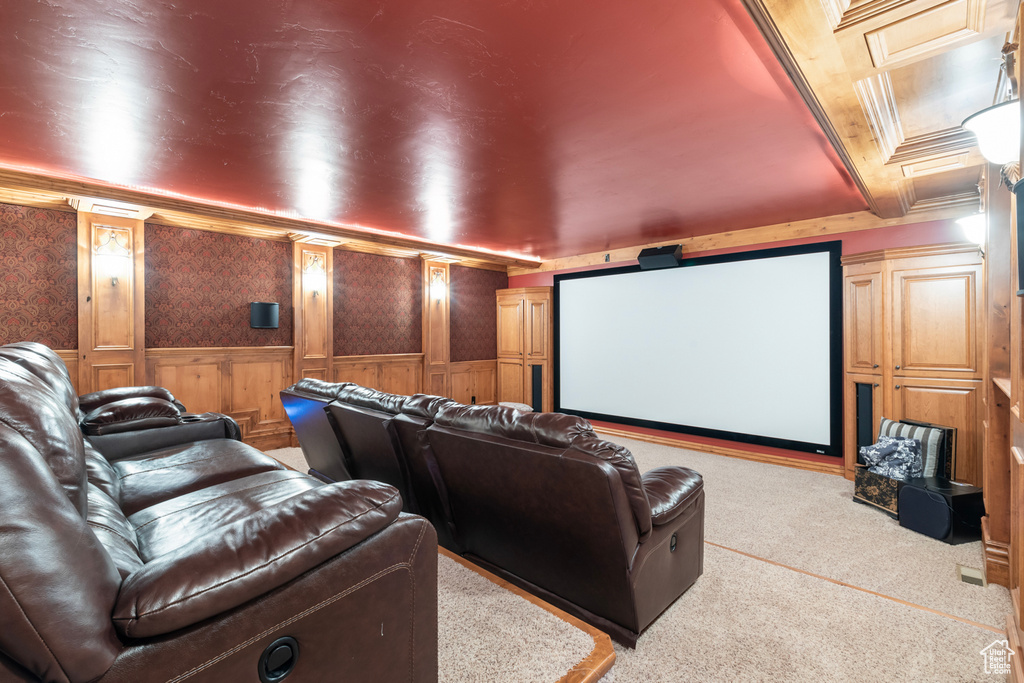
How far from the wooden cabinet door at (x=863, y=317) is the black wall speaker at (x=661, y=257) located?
174cm

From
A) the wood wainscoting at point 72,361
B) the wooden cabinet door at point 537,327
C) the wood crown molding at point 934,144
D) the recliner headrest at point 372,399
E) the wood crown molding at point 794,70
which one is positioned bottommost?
the recliner headrest at point 372,399

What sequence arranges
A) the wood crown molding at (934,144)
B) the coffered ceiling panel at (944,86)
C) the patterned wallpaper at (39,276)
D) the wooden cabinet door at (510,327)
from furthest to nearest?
the wooden cabinet door at (510,327) < the patterned wallpaper at (39,276) < the wood crown molding at (934,144) < the coffered ceiling panel at (944,86)

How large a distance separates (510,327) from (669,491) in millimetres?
5442

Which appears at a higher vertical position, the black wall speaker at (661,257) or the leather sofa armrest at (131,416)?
the black wall speaker at (661,257)

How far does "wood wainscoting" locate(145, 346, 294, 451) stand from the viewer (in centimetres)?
466

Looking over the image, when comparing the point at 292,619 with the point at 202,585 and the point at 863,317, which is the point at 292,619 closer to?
the point at 202,585

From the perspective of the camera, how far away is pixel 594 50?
1901mm

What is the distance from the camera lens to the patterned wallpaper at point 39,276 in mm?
3908

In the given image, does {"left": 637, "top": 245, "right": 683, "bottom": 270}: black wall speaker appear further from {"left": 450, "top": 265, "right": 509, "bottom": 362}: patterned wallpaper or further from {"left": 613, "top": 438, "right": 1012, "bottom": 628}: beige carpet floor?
{"left": 450, "top": 265, "right": 509, "bottom": 362}: patterned wallpaper

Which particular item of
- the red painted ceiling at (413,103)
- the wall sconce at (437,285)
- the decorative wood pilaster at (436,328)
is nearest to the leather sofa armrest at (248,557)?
the red painted ceiling at (413,103)

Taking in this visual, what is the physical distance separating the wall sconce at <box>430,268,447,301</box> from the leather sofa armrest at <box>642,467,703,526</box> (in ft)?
16.3

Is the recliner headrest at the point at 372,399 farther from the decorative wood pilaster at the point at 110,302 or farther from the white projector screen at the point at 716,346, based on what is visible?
the white projector screen at the point at 716,346

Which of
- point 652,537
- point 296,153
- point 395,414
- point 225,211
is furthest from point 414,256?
point 652,537

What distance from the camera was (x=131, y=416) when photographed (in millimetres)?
2893
